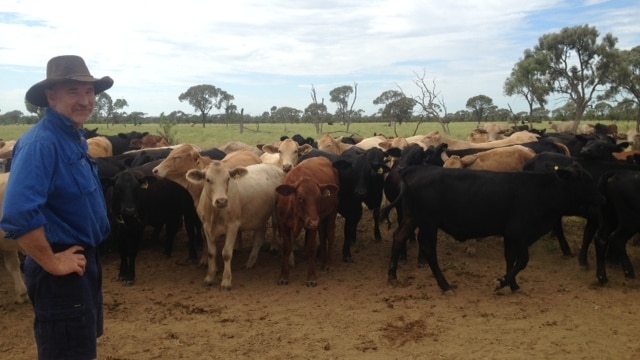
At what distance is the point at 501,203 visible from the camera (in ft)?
21.1

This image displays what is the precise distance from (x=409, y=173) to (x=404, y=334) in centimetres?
224

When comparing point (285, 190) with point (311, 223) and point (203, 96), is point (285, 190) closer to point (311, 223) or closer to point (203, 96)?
point (311, 223)

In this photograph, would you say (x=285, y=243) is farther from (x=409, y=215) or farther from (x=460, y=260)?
(x=460, y=260)

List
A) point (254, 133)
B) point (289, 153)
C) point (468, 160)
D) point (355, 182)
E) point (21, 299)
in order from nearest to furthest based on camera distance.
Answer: point (21, 299), point (355, 182), point (468, 160), point (289, 153), point (254, 133)

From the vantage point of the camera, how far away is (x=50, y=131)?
276 cm

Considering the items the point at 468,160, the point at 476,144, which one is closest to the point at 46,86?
the point at 468,160

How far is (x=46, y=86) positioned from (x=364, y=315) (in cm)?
428

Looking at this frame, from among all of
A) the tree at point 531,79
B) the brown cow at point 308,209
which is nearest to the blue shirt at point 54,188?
the brown cow at point 308,209

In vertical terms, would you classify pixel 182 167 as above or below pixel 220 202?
above

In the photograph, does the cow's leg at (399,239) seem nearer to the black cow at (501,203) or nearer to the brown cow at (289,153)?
the black cow at (501,203)

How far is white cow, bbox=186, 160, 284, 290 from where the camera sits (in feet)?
22.4

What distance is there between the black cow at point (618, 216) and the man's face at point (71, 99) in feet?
21.4

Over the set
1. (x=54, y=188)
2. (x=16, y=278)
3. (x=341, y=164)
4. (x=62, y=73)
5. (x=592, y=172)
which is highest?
(x=62, y=73)

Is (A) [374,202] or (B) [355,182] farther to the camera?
(A) [374,202]
